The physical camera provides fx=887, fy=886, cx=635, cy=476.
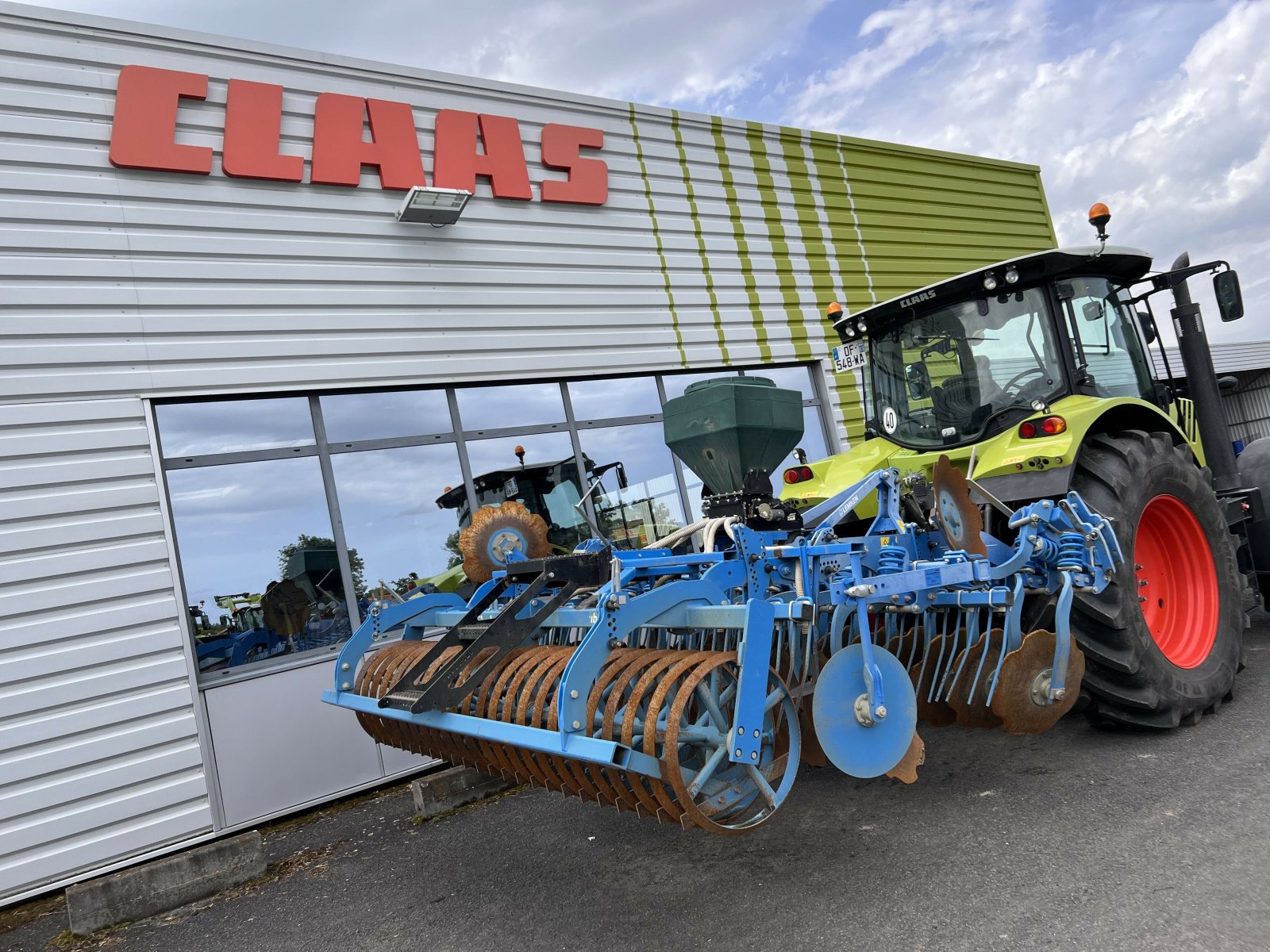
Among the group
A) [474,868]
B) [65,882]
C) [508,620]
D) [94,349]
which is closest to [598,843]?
[474,868]

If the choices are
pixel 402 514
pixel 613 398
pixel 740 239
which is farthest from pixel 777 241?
pixel 402 514

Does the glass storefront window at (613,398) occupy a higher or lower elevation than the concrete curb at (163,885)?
higher

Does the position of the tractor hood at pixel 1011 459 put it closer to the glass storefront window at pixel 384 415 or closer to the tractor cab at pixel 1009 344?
the tractor cab at pixel 1009 344

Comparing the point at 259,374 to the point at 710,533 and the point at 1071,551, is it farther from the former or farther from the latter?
the point at 1071,551

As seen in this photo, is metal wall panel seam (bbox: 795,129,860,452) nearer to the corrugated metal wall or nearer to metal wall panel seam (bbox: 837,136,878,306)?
metal wall panel seam (bbox: 837,136,878,306)

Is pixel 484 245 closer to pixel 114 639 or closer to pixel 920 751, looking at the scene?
pixel 114 639

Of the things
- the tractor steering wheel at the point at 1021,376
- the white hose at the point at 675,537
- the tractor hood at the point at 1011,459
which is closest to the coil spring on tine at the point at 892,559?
the tractor hood at the point at 1011,459

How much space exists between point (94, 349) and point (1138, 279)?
6016 mm

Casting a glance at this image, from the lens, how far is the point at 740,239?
794 centimetres

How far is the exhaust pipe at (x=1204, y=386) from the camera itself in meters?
4.95

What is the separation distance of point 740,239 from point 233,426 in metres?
4.60

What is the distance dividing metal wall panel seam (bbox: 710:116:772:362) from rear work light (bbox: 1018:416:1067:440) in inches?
148

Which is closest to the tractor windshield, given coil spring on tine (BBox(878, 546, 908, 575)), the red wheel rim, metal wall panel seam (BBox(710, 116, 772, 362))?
the red wheel rim

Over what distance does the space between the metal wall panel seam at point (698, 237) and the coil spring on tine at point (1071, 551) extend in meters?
4.26
